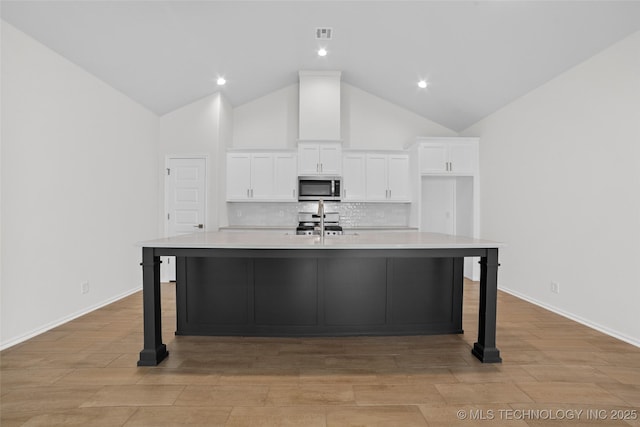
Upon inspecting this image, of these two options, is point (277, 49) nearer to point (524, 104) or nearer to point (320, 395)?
point (524, 104)

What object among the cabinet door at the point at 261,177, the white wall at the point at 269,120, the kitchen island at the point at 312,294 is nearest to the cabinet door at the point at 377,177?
the white wall at the point at 269,120

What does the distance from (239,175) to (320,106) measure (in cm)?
184

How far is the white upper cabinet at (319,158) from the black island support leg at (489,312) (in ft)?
10.7

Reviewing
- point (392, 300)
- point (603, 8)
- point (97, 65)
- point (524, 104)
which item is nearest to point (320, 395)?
point (392, 300)

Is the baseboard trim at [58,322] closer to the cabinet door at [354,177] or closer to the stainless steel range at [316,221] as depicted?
the stainless steel range at [316,221]

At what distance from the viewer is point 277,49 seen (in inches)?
177

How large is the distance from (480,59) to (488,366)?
344 cm

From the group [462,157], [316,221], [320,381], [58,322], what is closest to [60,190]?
[58,322]

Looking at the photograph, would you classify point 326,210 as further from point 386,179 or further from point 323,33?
point 323,33

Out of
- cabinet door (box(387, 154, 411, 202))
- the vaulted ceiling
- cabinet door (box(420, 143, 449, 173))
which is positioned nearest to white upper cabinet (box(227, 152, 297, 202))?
the vaulted ceiling

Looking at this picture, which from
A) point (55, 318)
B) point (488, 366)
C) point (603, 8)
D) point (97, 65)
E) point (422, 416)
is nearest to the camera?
point (422, 416)

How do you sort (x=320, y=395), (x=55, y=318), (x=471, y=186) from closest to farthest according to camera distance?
(x=320, y=395)
(x=55, y=318)
(x=471, y=186)

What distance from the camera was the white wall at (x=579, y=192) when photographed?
9.57ft

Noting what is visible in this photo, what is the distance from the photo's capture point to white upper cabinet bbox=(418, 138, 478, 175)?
523cm
